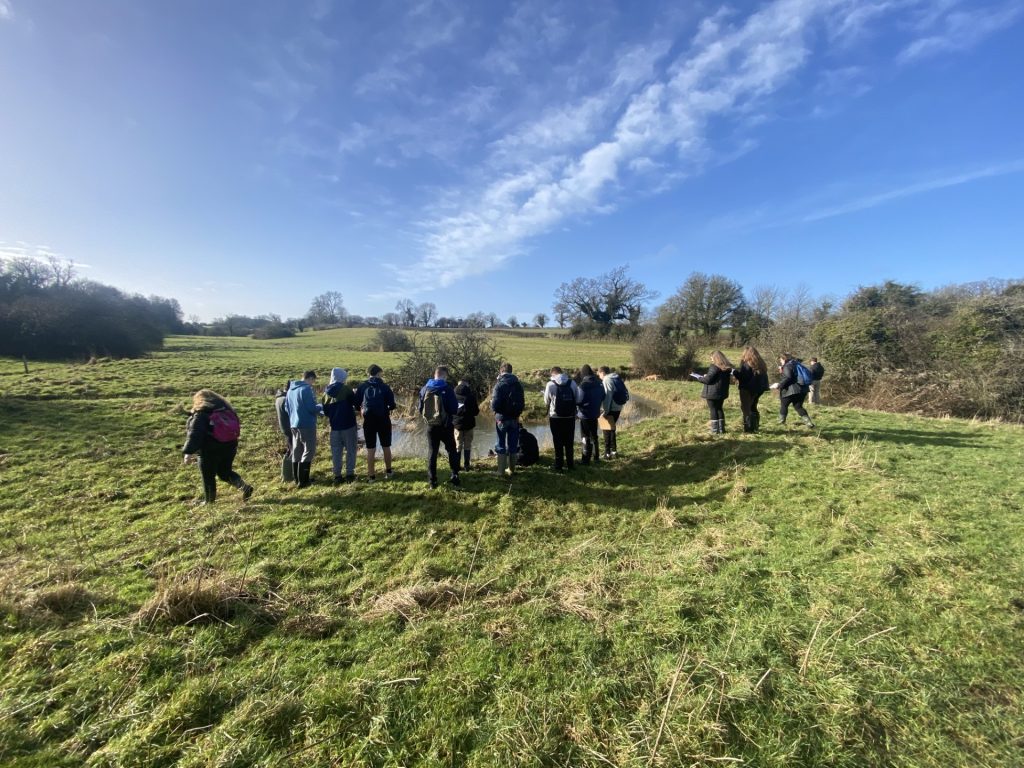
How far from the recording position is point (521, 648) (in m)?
3.31

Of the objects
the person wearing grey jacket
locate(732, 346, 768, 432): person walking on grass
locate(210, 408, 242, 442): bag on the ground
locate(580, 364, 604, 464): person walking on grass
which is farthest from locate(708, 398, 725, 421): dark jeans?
locate(210, 408, 242, 442): bag on the ground

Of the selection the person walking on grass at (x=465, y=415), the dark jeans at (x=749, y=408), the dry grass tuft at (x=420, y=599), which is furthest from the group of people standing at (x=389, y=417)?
the dry grass tuft at (x=420, y=599)

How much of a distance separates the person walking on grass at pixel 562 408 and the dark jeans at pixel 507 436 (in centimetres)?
73

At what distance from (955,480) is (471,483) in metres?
8.19

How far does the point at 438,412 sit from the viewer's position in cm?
697

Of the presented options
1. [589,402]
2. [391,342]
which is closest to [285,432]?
A: [589,402]

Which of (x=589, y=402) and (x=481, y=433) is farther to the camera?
(x=481, y=433)

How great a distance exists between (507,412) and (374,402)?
2469mm

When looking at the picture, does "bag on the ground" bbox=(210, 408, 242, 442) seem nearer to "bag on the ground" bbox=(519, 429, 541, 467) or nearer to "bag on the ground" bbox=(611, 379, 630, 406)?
"bag on the ground" bbox=(519, 429, 541, 467)

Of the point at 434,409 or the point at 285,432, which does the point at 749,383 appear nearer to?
the point at 434,409

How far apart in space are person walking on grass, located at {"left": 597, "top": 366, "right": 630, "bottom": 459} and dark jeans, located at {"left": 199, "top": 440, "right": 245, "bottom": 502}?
7.18m

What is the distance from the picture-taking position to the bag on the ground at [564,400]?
786 centimetres

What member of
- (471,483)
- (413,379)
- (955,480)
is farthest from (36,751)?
(413,379)

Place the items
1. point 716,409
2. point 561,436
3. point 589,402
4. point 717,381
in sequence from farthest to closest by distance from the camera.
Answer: point 716,409, point 717,381, point 589,402, point 561,436
